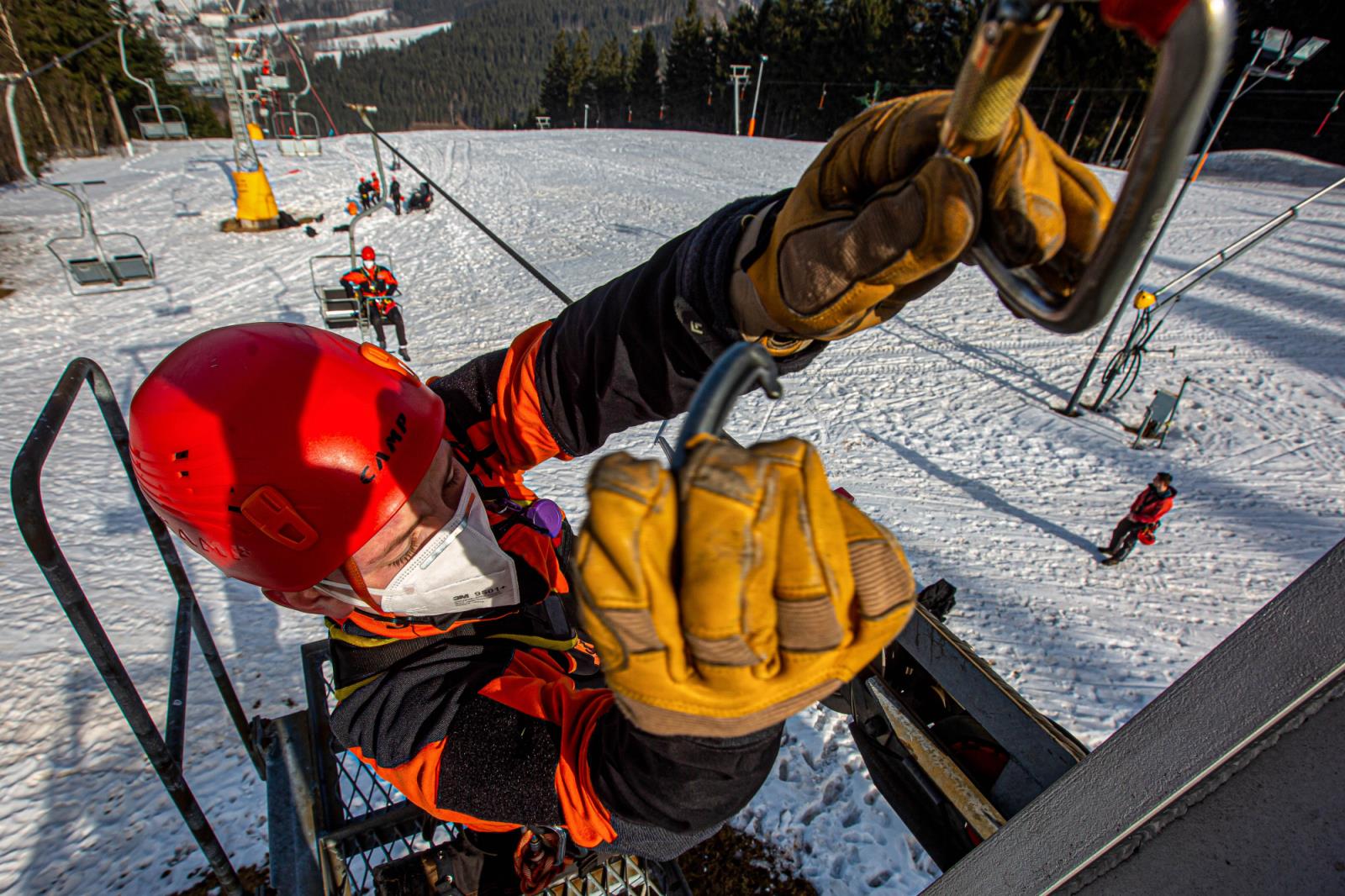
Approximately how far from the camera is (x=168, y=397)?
4.79 feet

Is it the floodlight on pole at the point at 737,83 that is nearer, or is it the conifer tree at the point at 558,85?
the floodlight on pole at the point at 737,83

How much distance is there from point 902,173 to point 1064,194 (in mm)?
233

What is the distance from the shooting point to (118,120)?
2639cm

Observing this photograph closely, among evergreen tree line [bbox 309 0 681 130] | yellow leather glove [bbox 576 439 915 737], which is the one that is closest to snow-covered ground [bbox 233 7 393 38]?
evergreen tree line [bbox 309 0 681 130]

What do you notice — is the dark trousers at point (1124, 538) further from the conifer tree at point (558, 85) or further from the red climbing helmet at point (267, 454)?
the conifer tree at point (558, 85)

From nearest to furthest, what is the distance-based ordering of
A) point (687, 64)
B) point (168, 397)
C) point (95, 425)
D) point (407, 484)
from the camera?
point (168, 397)
point (407, 484)
point (95, 425)
point (687, 64)

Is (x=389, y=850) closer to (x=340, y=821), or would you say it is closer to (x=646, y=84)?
(x=340, y=821)

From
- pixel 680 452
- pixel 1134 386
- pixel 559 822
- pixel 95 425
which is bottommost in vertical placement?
pixel 95 425

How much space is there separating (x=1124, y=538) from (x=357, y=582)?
6.01m

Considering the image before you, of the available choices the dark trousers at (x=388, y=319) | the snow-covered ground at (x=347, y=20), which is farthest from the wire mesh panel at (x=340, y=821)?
the snow-covered ground at (x=347, y=20)

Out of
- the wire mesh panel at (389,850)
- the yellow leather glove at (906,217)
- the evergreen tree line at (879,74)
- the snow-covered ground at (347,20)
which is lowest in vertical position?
the wire mesh panel at (389,850)

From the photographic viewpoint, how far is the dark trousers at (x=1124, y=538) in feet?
17.1

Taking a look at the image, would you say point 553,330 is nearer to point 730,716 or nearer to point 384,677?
point 384,677

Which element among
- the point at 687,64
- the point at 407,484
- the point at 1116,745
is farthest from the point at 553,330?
the point at 687,64
